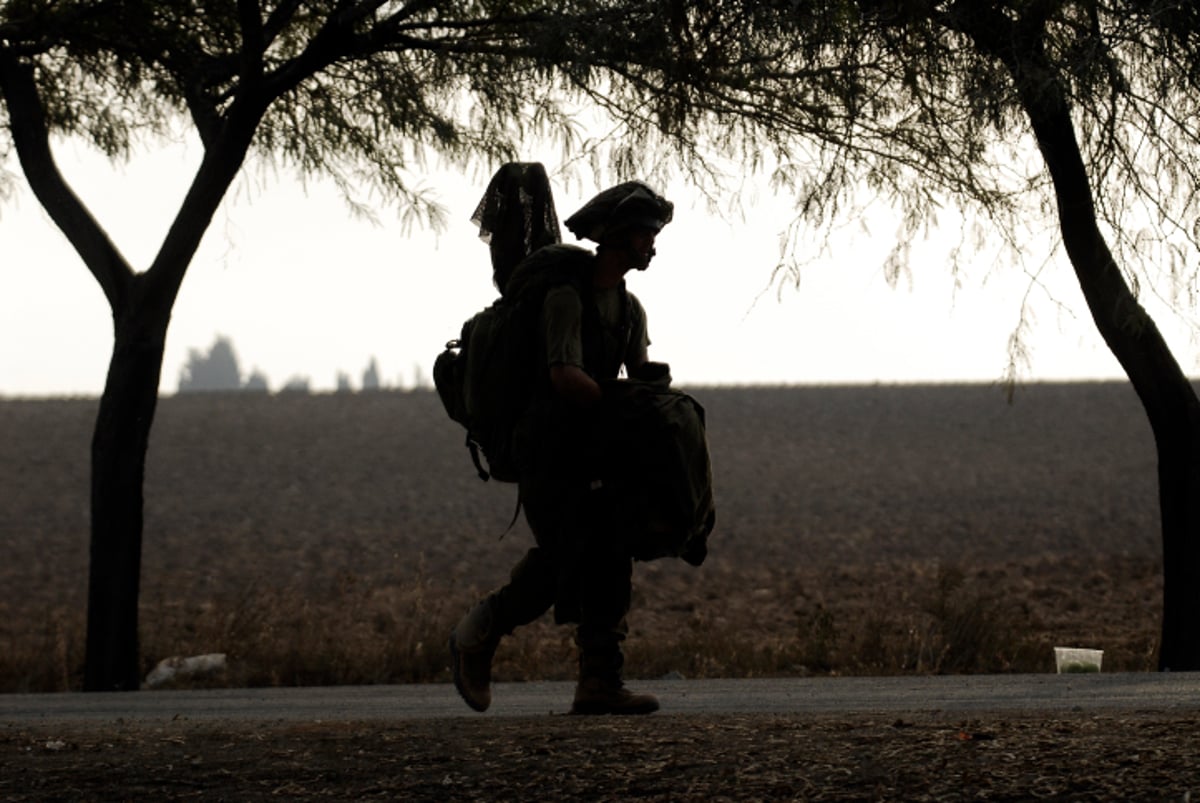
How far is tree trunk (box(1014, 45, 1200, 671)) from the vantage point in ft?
34.8

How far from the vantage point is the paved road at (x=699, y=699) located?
768cm

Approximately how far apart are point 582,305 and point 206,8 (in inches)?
280

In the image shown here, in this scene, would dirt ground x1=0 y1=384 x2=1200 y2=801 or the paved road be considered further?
the paved road

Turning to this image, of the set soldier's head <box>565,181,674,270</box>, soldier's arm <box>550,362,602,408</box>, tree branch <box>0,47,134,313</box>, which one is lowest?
soldier's arm <box>550,362,602,408</box>

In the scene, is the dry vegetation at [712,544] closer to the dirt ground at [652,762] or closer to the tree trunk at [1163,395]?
the tree trunk at [1163,395]

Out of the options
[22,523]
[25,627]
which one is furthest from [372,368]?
[25,627]

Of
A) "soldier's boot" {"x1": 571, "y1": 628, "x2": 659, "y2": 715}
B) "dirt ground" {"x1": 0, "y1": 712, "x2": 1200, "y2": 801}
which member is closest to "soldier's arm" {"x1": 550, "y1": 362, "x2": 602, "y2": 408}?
"soldier's boot" {"x1": 571, "y1": 628, "x2": 659, "y2": 715}

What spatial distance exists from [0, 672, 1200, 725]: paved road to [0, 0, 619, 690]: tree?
63.0 inches

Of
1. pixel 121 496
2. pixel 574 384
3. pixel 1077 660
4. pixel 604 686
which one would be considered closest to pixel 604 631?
pixel 604 686

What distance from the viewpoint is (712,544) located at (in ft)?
89.5

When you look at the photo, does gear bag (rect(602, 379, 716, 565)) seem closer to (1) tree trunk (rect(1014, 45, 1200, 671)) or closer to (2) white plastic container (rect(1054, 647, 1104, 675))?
(1) tree trunk (rect(1014, 45, 1200, 671))

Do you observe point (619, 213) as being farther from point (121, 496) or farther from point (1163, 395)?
point (121, 496)

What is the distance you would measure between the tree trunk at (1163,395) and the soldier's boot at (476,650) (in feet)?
16.8

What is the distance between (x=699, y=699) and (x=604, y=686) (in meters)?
1.91
